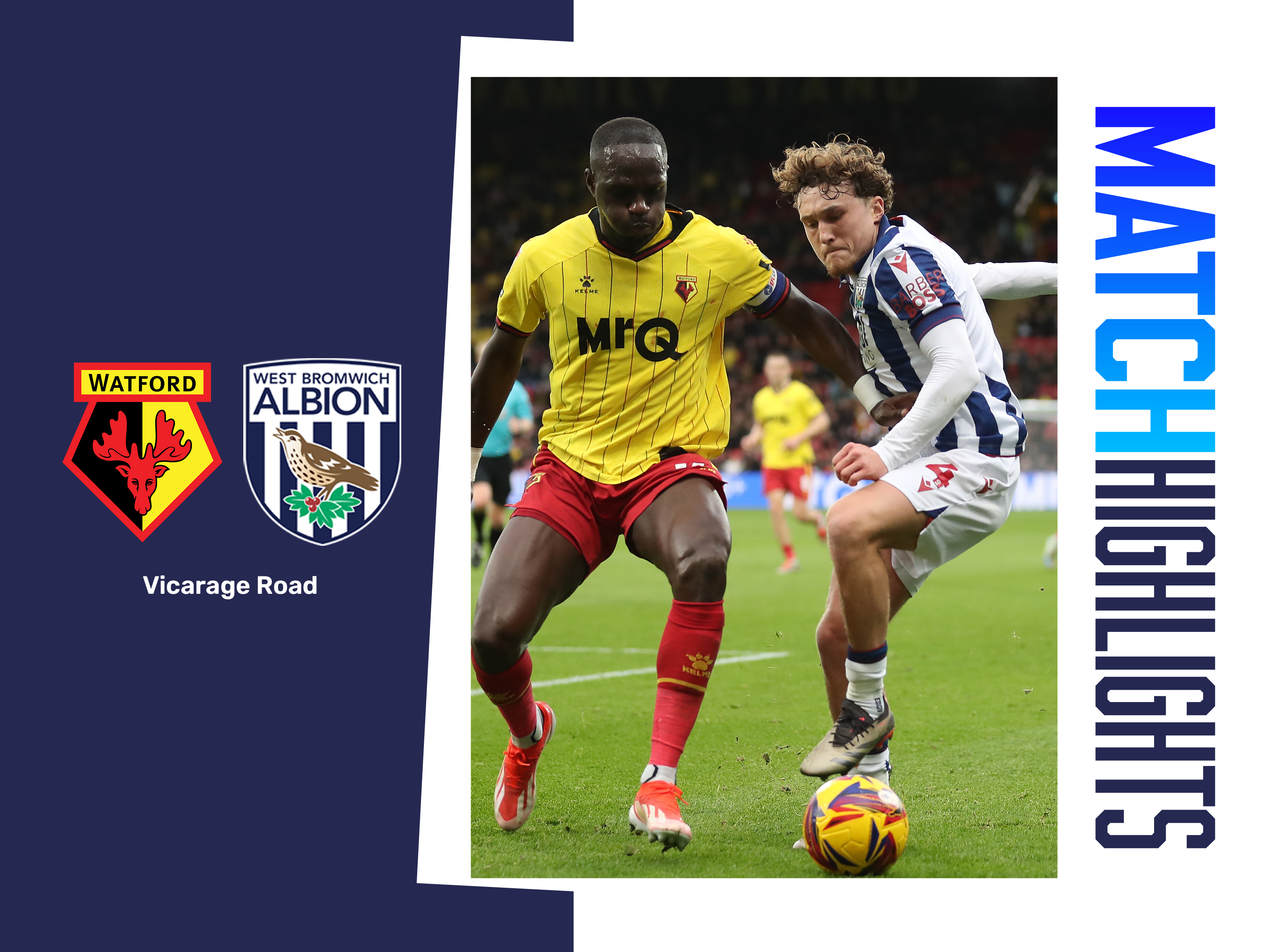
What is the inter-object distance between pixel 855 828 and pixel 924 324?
161 cm

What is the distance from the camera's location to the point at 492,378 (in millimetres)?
4492

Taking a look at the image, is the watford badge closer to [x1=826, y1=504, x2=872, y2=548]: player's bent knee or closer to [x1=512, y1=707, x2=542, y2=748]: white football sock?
[x1=512, y1=707, x2=542, y2=748]: white football sock

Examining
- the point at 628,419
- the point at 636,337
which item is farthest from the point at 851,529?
the point at 636,337

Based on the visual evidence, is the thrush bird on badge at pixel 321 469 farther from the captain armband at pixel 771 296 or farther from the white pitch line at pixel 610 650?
the white pitch line at pixel 610 650

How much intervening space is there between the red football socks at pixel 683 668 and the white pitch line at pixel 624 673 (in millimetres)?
2221

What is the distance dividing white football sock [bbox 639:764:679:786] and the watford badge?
167cm

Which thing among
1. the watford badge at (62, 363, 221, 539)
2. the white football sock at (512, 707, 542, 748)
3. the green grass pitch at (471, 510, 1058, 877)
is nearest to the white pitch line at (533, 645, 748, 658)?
the green grass pitch at (471, 510, 1058, 877)

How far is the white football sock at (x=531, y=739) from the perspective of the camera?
14.4 ft

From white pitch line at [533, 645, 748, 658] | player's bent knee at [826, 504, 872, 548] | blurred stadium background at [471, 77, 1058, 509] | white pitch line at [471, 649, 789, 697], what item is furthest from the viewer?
blurred stadium background at [471, 77, 1058, 509]

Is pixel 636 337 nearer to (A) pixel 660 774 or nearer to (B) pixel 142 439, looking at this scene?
(A) pixel 660 774

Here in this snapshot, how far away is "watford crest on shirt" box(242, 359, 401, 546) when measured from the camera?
13.3ft

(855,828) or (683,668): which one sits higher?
(683,668)

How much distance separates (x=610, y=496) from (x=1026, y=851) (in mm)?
1756

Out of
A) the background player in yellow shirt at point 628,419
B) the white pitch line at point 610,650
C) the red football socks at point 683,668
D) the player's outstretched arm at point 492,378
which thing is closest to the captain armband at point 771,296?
the background player in yellow shirt at point 628,419
